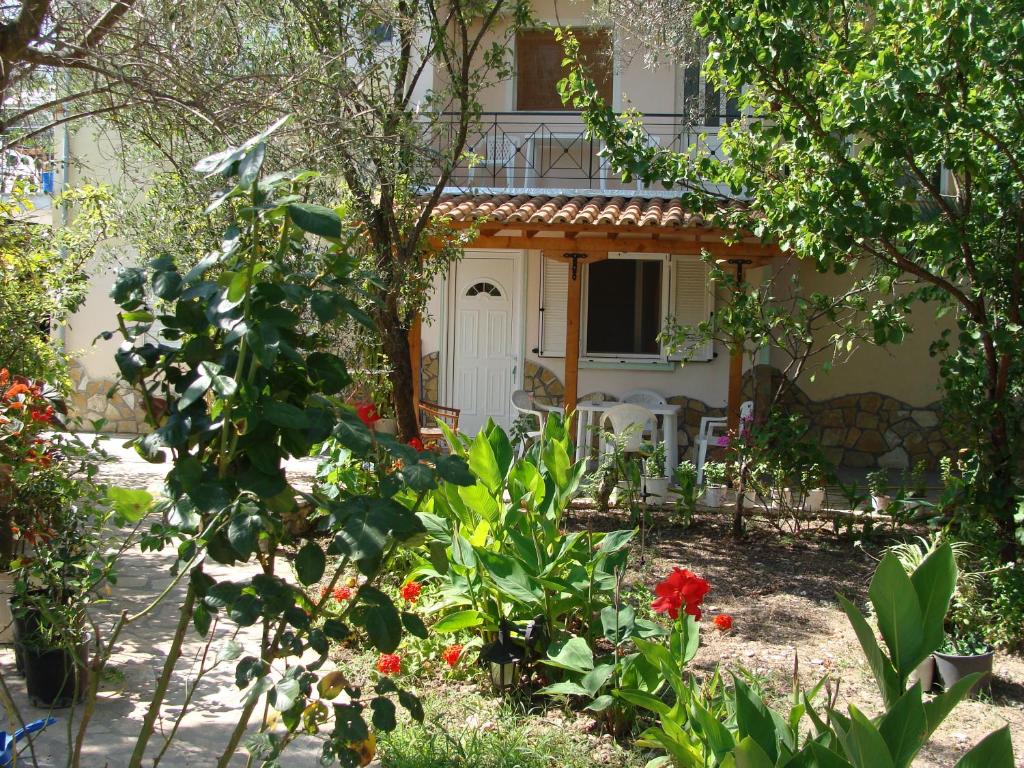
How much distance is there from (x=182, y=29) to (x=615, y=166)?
2893mm

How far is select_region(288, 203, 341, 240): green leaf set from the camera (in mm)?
1847

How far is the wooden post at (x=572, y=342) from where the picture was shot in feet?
31.6

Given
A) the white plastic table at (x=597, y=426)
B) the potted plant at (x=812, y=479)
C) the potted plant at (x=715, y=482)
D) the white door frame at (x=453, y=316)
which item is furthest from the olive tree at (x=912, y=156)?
the white door frame at (x=453, y=316)

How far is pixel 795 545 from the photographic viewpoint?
24.0 ft

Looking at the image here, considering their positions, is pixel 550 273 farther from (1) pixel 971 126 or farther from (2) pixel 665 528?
(1) pixel 971 126

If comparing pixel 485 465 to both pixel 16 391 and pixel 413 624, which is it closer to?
pixel 16 391

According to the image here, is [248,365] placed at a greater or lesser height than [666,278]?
lesser

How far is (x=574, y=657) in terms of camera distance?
3.87 m

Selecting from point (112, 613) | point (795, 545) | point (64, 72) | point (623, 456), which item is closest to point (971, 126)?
point (795, 545)

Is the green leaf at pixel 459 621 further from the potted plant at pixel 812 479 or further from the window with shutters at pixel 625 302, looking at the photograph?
the window with shutters at pixel 625 302

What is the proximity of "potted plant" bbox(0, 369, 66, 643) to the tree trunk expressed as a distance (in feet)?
10.8

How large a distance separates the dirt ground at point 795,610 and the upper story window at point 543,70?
6483mm

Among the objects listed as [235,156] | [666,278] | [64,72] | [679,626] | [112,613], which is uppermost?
[64,72]

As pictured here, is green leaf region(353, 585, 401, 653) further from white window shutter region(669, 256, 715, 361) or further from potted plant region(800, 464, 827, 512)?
white window shutter region(669, 256, 715, 361)
